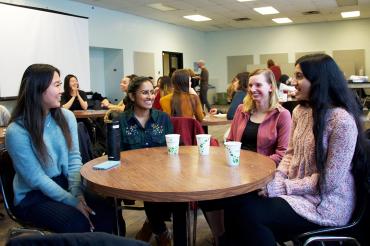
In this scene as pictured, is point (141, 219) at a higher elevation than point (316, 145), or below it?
below

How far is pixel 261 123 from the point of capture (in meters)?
2.58

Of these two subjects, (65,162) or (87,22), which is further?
(87,22)

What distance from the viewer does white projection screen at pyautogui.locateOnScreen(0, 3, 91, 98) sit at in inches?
253

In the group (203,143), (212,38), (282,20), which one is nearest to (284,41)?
(282,20)

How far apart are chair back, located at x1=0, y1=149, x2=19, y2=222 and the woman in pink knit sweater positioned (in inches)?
42.5

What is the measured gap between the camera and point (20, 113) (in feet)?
6.65

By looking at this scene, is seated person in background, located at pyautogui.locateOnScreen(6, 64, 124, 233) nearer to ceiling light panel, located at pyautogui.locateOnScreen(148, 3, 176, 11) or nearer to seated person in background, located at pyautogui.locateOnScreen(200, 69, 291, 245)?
seated person in background, located at pyautogui.locateOnScreen(200, 69, 291, 245)

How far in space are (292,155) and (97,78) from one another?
8.40 meters

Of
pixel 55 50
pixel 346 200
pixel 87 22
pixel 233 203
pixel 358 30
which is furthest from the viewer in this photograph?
pixel 358 30

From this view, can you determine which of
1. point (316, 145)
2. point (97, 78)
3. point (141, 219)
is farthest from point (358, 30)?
point (316, 145)

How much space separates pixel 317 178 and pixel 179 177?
1.98 ft

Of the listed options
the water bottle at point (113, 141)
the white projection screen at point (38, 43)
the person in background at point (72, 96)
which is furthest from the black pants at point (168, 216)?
the white projection screen at point (38, 43)

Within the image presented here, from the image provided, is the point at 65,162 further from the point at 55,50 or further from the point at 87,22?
the point at 87,22

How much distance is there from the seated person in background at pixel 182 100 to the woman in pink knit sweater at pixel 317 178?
2.35 metres
